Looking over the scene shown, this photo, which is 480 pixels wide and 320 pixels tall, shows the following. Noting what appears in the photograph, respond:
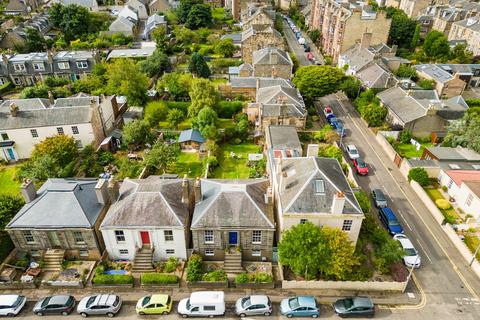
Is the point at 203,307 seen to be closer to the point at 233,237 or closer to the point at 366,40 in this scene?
the point at 233,237

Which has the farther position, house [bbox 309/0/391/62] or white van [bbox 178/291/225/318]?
house [bbox 309/0/391/62]

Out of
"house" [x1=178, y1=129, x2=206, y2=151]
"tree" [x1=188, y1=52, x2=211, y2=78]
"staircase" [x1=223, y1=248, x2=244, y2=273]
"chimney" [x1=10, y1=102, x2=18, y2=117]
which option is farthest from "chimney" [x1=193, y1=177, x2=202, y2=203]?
"tree" [x1=188, y1=52, x2=211, y2=78]

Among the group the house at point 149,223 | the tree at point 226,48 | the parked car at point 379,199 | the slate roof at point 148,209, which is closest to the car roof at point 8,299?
the house at point 149,223

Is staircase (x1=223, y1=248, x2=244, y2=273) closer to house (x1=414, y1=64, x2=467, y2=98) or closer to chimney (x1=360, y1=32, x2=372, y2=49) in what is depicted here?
house (x1=414, y1=64, x2=467, y2=98)

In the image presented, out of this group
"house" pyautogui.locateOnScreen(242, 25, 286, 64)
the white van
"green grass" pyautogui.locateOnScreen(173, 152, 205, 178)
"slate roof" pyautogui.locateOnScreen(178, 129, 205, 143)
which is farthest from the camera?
"house" pyautogui.locateOnScreen(242, 25, 286, 64)

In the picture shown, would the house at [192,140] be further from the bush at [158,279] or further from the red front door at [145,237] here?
the bush at [158,279]

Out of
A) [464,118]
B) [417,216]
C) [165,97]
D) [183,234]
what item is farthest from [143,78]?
[464,118]

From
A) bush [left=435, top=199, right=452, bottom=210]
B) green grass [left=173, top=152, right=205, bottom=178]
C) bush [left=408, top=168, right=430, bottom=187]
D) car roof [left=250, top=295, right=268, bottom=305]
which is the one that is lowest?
green grass [left=173, top=152, right=205, bottom=178]
